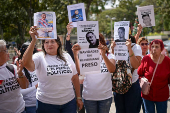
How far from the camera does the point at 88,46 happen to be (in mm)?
2912

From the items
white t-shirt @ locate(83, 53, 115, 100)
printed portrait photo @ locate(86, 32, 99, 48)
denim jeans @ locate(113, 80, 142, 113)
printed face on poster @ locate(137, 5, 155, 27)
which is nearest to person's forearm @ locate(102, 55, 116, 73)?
white t-shirt @ locate(83, 53, 115, 100)

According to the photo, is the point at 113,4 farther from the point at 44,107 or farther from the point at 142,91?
the point at 44,107

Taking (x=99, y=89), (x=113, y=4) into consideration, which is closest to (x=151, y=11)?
(x=99, y=89)

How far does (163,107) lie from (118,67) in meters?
1.08

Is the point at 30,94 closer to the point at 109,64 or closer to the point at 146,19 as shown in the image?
the point at 109,64

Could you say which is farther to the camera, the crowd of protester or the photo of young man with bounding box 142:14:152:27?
the photo of young man with bounding box 142:14:152:27

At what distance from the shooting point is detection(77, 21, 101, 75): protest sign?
2896 mm

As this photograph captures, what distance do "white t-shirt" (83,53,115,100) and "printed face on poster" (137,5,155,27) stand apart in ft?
5.59

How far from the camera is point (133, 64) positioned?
336 cm

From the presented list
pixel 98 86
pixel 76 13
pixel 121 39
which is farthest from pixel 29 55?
pixel 121 39

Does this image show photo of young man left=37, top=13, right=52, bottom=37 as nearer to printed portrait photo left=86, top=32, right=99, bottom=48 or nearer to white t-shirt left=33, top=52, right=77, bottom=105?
white t-shirt left=33, top=52, right=77, bottom=105

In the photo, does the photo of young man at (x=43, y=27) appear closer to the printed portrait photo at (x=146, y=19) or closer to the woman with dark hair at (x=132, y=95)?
the woman with dark hair at (x=132, y=95)

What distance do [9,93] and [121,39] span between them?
1.98m

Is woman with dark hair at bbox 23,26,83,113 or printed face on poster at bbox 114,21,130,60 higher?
printed face on poster at bbox 114,21,130,60
